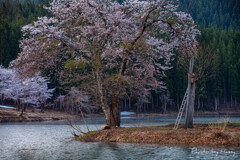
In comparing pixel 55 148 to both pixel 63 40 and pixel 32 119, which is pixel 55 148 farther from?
pixel 32 119

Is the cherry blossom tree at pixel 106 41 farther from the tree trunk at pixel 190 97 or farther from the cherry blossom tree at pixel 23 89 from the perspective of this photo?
the cherry blossom tree at pixel 23 89

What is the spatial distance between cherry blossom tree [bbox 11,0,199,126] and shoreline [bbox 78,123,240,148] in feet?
9.14

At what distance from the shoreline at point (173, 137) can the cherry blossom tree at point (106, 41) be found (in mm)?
2785

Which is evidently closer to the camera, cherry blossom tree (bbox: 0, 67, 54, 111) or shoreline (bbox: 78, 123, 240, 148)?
shoreline (bbox: 78, 123, 240, 148)

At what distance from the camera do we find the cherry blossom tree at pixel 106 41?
28500 mm

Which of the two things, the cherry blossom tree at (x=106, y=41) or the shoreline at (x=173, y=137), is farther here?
the cherry blossom tree at (x=106, y=41)

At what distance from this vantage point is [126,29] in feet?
96.3

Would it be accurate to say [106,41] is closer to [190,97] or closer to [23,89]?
[190,97]

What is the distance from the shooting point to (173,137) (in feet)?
80.3

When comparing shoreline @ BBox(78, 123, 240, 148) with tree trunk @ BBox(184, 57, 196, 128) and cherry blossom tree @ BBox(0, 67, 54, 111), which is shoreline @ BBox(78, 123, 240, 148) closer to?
tree trunk @ BBox(184, 57, 196, 128)

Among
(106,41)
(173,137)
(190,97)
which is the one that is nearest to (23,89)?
(106,41)

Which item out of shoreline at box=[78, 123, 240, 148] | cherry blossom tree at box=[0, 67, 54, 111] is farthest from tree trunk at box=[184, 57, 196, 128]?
cherry blossom tree at box=[0, 67, 54, 111]

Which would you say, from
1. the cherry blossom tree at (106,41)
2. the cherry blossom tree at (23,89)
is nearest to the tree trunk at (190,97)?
the cherry blossom tree at (106,41)

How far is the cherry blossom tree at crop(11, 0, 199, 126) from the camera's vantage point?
93.5 ft
